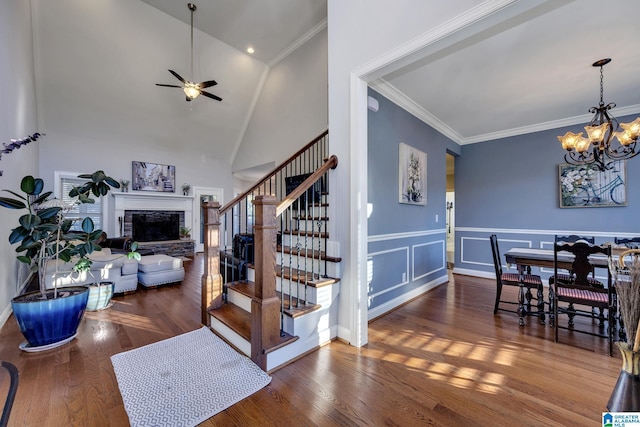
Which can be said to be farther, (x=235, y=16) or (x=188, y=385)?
(x=235, y=16)

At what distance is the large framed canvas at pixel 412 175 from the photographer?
3.59m

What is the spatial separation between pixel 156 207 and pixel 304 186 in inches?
270

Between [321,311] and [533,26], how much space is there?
10.3 feet

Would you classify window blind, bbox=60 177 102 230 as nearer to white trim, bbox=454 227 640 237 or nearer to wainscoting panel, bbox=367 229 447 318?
wainscoting panel, bbox=367 229 447 318

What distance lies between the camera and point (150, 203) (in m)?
7.28

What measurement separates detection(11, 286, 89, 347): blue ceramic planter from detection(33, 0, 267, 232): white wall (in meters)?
5.15

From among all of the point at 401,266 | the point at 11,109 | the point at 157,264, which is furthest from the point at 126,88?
the point at 401,266

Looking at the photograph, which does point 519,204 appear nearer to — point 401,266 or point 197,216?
point 401,266

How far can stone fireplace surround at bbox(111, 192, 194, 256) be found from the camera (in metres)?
6.76

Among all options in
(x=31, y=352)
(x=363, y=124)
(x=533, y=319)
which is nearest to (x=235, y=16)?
(x=363, y=124)

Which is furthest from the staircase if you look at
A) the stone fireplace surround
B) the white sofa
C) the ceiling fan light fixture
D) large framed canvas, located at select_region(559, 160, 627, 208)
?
the stone fireplace surround

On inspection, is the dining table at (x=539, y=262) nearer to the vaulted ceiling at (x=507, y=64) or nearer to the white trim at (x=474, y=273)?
the white trim at (x=474, y=273)

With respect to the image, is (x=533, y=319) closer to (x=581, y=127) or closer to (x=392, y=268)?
(x=392, y=268)

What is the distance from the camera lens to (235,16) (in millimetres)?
4875
